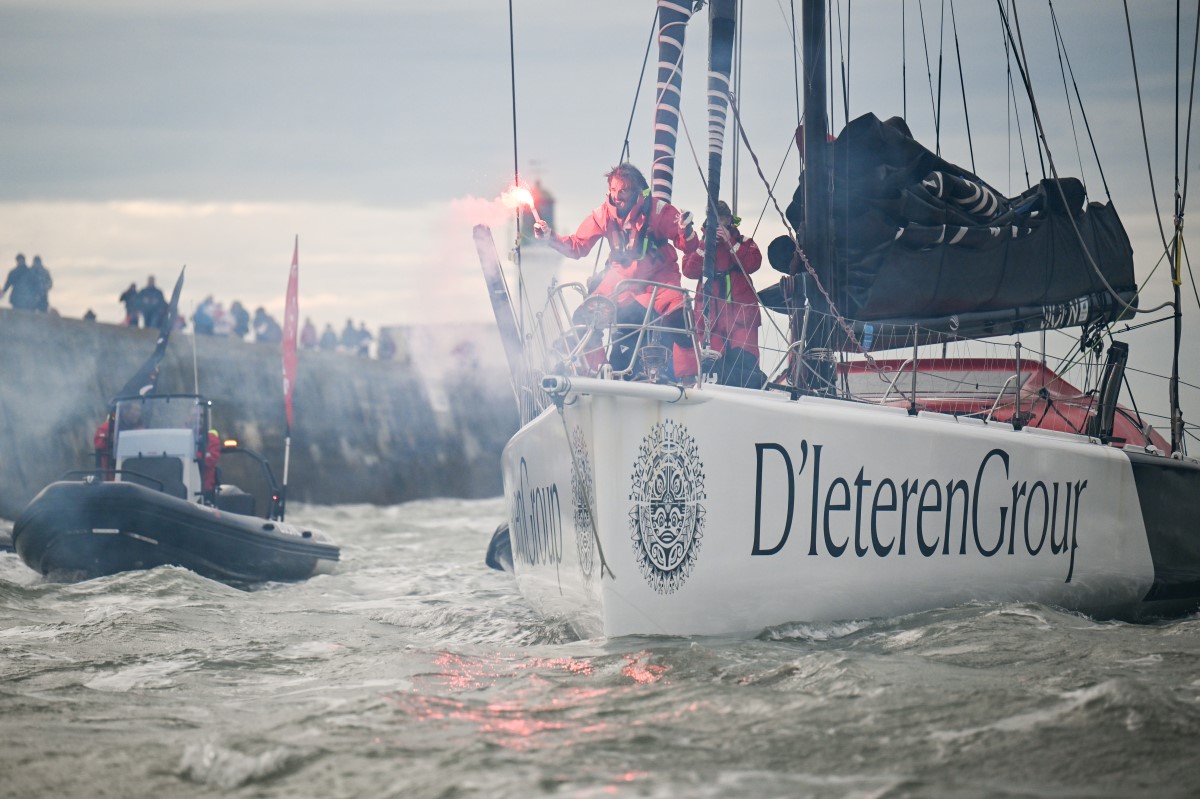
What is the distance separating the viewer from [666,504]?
5555 mm

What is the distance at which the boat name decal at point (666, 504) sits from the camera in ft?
18.1

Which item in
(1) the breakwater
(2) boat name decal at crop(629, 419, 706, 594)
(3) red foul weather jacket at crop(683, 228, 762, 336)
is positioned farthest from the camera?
(1) the breakwater

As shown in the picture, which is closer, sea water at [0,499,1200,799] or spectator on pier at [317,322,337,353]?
sea water at [0,499,1200,799]

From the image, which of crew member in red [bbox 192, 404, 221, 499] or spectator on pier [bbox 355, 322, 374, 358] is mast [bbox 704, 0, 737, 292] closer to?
crew member in red [bbox 192, 404, 221, 499]

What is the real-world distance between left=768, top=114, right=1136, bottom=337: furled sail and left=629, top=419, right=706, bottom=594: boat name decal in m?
2.25

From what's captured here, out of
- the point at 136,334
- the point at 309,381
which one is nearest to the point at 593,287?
the point at 136,334

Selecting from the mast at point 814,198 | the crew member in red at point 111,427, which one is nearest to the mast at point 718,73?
the mast at point 814,198

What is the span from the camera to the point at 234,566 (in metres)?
11.4

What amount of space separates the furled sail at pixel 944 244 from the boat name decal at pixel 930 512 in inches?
49.0

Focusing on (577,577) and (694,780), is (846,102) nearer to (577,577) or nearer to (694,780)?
(577,577)

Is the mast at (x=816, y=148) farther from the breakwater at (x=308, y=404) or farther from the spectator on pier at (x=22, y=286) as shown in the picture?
the spectator on pier at (x=22, y=286)

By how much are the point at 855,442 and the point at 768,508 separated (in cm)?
60

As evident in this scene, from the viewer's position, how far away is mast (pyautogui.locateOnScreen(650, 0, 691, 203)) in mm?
6914

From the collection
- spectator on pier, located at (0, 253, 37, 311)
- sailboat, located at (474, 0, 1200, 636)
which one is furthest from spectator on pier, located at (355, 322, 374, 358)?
sailboat, located at (474, 0, 1200, 636)
